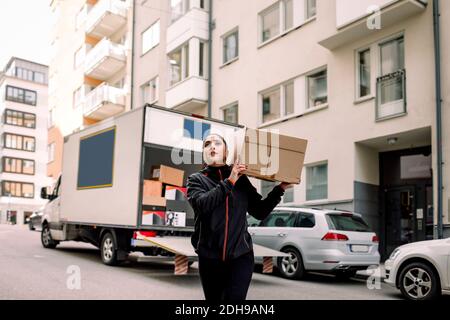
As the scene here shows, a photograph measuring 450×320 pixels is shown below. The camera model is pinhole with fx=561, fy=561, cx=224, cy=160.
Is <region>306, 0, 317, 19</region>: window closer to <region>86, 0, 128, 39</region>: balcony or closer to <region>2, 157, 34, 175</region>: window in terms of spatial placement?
<region>86, 0, 128, 39</region>: balcony

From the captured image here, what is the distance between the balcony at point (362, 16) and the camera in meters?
14.1

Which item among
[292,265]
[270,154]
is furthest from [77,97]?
[270,154]

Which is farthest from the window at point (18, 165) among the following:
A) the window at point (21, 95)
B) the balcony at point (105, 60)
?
the balcony at point (105, 60)

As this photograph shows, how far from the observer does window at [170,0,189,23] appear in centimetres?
2420

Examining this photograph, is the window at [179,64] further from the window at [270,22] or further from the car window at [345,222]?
the car window at [345,222]

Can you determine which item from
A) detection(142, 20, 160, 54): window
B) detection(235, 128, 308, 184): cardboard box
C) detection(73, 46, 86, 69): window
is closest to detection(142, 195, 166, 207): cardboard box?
detection(235, 128, 308, 184): cardboard box

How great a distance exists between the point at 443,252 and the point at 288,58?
436 inches

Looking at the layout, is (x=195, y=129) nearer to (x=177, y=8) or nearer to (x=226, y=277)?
(x=226, y=277)

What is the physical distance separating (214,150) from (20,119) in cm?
7888

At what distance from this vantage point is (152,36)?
27516 millimetres

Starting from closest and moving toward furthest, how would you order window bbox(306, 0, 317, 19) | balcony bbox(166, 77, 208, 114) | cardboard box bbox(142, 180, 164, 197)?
cardboard box bbox(142, 180, 164, 197)
window bbox(306, 0, 317, 19)
balcony bbox(166, 77, 208, 114)

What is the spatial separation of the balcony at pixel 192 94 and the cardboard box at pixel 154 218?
11.7 m

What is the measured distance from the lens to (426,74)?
13.9 m

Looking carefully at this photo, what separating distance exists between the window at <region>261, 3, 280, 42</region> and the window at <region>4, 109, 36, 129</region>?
63.5 metres
